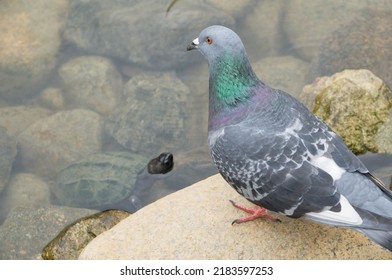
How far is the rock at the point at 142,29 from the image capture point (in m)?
7.86

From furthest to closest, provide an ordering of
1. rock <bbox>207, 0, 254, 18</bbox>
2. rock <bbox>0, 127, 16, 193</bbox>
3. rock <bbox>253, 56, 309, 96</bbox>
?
rock <bbox>207, 0, 254, 18</bbox>, rock <bbox>253, 56, 309, 96</bbox>, rock <bbox>0, 127, 16, 193</bbox>

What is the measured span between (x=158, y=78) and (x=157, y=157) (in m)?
1.29

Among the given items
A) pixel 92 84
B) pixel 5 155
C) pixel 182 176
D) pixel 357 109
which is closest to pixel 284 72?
pixel 357 109

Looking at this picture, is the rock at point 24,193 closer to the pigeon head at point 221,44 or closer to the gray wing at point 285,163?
the gray wing at point 285,163

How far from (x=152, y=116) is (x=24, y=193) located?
1.85m

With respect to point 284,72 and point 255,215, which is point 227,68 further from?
point 284,72

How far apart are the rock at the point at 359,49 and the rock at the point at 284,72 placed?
0.22 metres

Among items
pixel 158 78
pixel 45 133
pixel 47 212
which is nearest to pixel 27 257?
pixel 47 212

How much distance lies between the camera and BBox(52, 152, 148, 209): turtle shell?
6527 mm

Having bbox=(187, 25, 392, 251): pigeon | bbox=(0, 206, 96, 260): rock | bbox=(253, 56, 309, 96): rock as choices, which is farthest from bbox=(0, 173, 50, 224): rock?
bbox=(253, 56, 309, 96): rock

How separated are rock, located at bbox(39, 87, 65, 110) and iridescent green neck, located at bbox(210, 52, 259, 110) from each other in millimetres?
3560

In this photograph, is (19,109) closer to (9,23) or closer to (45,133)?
(45,133)

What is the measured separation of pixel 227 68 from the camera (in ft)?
15.1

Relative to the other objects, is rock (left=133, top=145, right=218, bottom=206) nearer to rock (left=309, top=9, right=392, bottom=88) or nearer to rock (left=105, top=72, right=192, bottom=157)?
rock (left=105, top=72, right=192, bottom=157)
